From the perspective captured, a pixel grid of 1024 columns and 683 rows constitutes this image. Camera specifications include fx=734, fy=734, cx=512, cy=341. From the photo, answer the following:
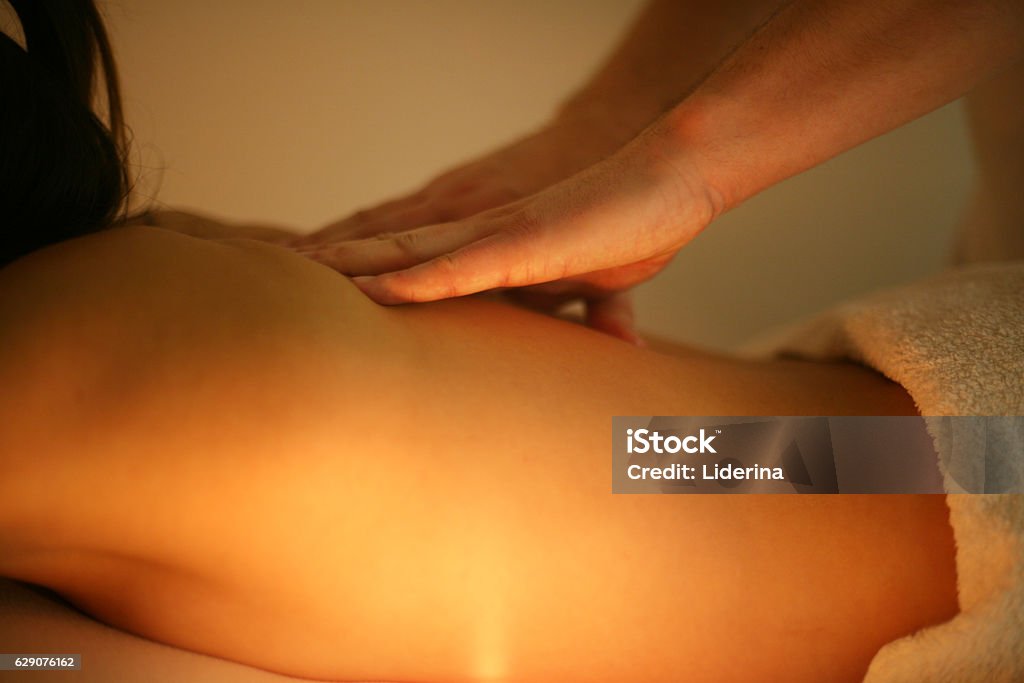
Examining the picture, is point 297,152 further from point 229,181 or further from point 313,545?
point 313,545

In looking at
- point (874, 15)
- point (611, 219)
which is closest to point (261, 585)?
point (611, 219)

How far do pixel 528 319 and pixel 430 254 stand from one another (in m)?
0.10

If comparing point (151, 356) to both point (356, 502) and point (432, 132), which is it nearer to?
point (356, 502)

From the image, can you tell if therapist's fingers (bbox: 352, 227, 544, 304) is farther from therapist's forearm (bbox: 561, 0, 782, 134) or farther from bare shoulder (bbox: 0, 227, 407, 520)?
therapist's forearm (bbox: 561, 0, 782, 134)

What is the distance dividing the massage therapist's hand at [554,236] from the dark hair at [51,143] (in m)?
0.17

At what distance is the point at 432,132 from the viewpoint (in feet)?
4.83

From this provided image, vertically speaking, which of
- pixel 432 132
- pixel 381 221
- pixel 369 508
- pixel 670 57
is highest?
pixel 432 132

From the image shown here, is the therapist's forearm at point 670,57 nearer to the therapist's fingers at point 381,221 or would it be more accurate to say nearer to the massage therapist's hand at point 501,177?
the massage therapist's hand at point 501,177

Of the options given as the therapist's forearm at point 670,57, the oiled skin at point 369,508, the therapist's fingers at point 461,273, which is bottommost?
the oiled skin at point 369,508

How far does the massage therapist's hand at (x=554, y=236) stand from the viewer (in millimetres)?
583

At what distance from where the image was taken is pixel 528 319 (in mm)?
626

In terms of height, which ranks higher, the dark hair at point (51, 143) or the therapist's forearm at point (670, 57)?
the therapist's forearm at point (670, 57)

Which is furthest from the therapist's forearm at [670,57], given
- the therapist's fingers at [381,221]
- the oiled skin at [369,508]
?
the oiled skin at [369,508]

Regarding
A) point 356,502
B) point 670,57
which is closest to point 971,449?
point 356,502
